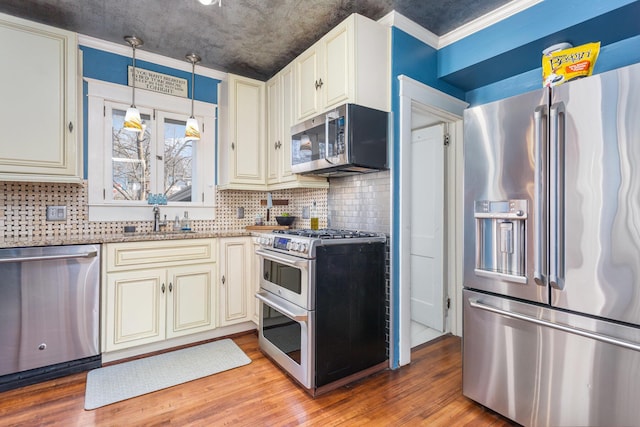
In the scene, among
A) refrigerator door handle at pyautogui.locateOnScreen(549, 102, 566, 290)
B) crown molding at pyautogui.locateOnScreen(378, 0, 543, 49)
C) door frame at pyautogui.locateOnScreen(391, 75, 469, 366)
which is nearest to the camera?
refrigerator door handle at pyautogui.locateOnScreen(549, 102, 566, 290)

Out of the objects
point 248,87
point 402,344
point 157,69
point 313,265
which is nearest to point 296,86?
point 248,87

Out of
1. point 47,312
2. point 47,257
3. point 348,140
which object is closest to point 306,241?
point 348,140

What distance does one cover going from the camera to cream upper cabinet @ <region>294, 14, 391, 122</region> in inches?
86.8

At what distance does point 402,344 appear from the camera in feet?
7.82

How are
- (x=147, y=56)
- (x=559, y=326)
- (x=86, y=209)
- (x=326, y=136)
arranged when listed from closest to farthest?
1. (x=559, y=326)
2. (x=326, y=136)
3. (x=86, y=209)
4. (x=147, y=56)

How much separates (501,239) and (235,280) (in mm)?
2222

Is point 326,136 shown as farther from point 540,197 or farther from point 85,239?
point 85,239

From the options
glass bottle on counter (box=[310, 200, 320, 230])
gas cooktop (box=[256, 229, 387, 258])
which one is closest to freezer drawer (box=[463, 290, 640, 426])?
gas cooktop (box=[256, 229, 387, 258])

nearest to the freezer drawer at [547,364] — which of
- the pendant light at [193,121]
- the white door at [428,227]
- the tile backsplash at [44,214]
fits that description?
the white door at [428,227]

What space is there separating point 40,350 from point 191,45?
261cm

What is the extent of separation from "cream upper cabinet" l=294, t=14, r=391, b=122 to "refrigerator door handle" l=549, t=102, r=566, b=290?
1098 mm

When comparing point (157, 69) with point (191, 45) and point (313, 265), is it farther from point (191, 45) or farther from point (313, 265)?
point (313, 265)

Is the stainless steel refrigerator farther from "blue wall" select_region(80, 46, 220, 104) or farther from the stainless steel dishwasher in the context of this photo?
"blue wall" select_region(80, 46, 220, 104)

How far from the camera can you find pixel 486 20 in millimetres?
2270
